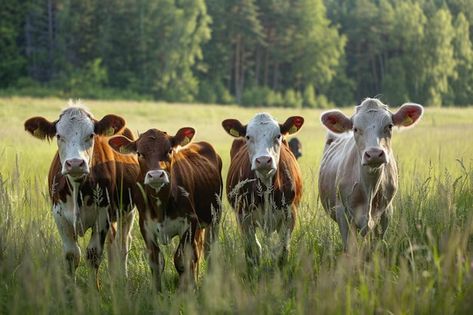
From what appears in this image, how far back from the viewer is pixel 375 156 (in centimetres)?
566

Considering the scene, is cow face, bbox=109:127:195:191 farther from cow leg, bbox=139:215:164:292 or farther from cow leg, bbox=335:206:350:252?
cow leg, bbox=335:206:350:252

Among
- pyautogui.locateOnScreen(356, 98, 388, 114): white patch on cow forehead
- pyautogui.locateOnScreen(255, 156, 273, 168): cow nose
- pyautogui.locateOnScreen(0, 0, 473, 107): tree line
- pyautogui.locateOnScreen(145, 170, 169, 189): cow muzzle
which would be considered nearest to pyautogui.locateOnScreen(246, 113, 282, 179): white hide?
pyautogui.locateOnScreen(255, 156, 273, 168): cow nose

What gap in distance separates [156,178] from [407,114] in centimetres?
260

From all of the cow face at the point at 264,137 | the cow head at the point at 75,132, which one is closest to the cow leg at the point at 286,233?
the cow face at the point at 264,137

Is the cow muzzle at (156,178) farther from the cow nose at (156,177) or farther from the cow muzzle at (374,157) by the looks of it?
the cow muzzle at (374,157)

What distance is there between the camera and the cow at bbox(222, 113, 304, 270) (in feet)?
20.0

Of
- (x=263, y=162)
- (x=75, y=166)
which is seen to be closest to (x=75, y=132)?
(x=75, y=166)

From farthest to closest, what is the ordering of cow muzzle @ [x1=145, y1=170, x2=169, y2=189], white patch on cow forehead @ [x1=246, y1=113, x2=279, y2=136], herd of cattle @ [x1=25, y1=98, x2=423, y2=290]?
white patch on cow forehead @ [x1=246, y1=113, x2=279, y2=136], herd of cattle @ [x1=25, y1=98, x2=423, y2=290], cow muzzle @ [x1=145, y1=170, x2=169, y2=189]

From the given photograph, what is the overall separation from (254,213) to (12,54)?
56.4 m

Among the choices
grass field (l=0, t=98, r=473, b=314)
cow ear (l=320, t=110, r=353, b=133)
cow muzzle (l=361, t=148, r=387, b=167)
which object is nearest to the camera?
grass field (l=0, t=98, r=473, b=314)

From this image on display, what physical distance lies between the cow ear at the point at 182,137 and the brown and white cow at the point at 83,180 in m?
0.61

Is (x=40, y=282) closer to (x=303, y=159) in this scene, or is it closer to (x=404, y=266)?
(x=404, y=266)

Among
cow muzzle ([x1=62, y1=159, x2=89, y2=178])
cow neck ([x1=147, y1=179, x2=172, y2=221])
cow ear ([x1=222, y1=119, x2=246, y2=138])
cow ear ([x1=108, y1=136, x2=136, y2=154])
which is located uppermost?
cow ear ([x1=222, y1=119, x2=246, y2=138])

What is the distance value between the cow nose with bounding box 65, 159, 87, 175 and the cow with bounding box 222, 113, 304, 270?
137 centimetres
